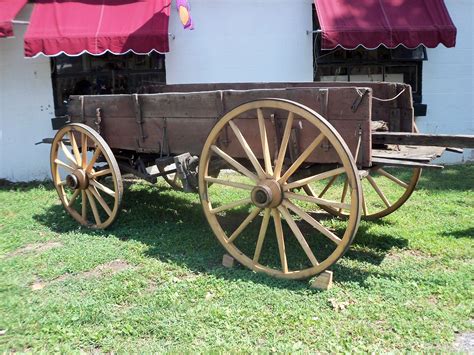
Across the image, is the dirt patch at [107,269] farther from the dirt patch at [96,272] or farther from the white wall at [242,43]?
the white wall at [242,43]

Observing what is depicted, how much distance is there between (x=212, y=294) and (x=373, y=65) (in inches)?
247

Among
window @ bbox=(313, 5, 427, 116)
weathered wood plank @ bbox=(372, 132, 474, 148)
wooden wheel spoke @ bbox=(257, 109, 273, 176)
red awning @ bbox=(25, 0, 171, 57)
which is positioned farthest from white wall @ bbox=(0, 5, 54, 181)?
weathered wood plank @ bbox=(372, 132, 474, 148)

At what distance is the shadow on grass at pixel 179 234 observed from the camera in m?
4.03

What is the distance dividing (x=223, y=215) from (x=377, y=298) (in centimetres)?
242

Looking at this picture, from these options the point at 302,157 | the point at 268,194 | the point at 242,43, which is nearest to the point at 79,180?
the point at 268,194

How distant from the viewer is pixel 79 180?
5.28 m

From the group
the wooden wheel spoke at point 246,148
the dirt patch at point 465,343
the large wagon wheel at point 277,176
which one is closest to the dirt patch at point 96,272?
the large wagon wheel at point 277,176

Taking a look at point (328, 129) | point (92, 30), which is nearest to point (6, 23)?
point (92, 30)

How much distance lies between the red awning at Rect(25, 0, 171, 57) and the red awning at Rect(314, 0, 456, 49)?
2.48m

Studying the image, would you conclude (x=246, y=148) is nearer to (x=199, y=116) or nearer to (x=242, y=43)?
(x=199, y=116)

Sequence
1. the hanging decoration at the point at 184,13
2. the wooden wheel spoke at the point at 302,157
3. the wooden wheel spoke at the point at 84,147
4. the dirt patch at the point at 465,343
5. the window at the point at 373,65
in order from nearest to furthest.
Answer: the dirt patch at the point at 465,343, the wooden wheel spoke at the point at 302,157, the wooden wheel spoke at the point at 84,147, the hanging decoration at the point at 184,13, the window at the point at 373,65

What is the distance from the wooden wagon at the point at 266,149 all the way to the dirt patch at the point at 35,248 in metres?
0.49

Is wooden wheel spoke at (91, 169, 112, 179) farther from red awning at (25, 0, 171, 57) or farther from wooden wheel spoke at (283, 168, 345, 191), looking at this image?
red awning at (25, 0, 171, 57)

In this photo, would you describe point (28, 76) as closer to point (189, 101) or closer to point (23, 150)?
point (23, 150)
